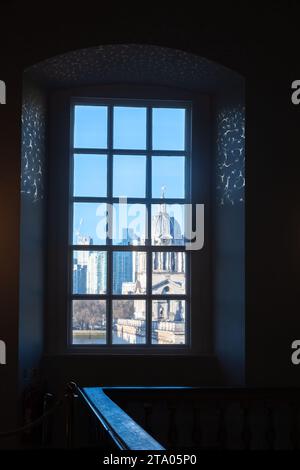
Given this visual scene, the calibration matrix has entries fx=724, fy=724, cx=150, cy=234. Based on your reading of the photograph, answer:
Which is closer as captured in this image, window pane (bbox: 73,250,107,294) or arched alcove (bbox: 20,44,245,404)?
arched alcove (bbox: 20,44,245,404)

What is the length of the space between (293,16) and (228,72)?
62 centimetres

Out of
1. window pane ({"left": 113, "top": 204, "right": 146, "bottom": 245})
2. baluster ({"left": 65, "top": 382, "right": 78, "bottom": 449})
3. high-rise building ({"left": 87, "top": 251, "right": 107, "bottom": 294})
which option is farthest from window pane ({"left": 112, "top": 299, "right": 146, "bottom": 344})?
baluster ({"left": 65, "top": 382, "right": 78, "bottom": 449})

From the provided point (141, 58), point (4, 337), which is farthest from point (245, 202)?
point (4, 337)

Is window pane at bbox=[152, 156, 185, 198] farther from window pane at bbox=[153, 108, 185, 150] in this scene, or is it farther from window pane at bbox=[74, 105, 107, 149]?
window pane at bbox=[74, 105, 107, 149]

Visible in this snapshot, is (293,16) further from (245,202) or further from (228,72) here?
(245,202)

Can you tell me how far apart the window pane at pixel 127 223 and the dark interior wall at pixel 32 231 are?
0.58m

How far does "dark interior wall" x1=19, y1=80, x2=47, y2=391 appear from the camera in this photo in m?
5.14

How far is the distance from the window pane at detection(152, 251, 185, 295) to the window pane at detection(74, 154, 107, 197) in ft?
2.27

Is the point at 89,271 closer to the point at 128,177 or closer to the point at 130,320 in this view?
the point at 130,320

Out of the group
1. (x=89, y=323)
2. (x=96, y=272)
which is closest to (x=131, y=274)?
(x=96, y=272)

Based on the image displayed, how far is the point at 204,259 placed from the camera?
5836mm

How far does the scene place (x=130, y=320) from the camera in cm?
580

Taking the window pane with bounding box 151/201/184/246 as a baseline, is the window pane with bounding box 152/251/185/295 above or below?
below

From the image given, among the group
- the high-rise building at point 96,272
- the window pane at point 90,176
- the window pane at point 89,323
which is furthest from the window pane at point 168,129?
the window pane at point 89,323
